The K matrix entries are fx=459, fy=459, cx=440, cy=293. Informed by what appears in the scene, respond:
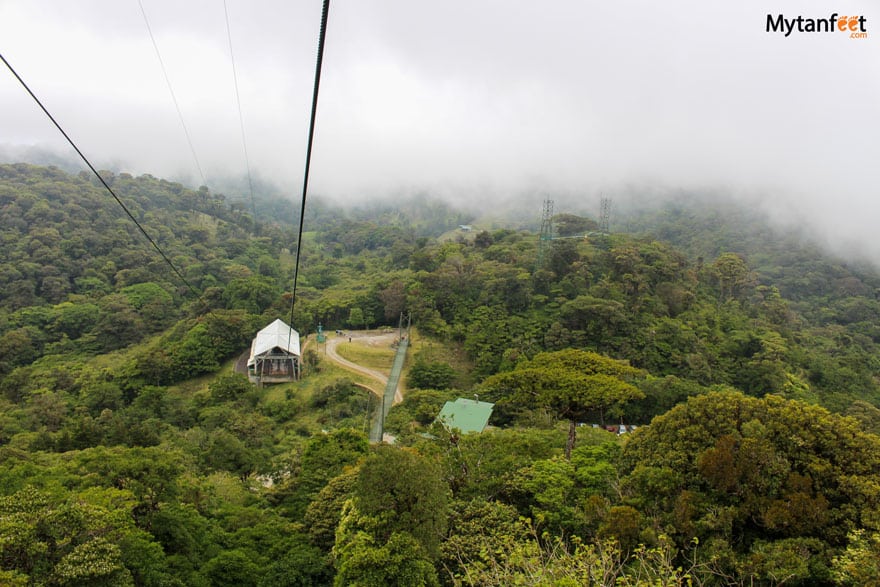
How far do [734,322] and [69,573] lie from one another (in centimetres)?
3619

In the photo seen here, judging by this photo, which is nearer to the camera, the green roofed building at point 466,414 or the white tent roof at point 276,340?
the green roofed building at point 466,414

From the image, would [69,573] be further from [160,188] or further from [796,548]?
[160,188]

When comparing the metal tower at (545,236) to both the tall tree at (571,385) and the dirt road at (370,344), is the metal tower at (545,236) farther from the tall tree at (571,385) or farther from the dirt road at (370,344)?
the tall tree at (571,385)

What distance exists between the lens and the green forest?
28.9 feet

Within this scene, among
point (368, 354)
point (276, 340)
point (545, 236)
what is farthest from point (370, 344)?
point (545, 236)

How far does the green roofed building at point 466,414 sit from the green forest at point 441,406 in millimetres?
862

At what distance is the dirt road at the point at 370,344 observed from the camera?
1111 inches

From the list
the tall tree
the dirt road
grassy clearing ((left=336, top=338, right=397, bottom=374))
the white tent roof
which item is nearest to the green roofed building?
the dirt road

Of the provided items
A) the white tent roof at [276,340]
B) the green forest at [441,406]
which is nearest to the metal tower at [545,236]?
the green forest at [441,406]

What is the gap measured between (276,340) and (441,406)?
43.6ft

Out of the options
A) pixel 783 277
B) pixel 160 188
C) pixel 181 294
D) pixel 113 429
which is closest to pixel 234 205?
pixel 160 188

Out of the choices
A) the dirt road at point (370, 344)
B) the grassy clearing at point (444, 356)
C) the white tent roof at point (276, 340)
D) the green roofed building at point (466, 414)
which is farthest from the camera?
the white tent roof at point (276, 340)

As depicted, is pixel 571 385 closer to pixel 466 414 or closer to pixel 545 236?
pixel 466 414

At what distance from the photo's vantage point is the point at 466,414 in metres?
22.6
